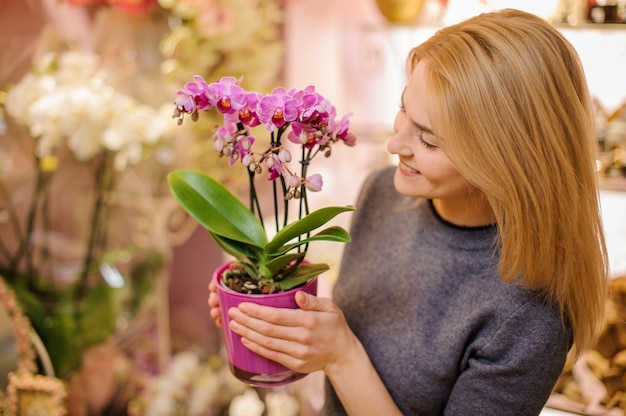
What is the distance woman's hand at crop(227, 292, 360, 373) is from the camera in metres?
0.91

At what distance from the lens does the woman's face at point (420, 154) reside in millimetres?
930

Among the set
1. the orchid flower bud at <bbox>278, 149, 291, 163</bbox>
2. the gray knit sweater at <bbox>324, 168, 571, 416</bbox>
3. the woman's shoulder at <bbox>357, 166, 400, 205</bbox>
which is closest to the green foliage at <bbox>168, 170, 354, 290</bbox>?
the orchid flower bud at <bbox>278, 149, 291, 163</bbox>

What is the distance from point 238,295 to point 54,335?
0.91 meters

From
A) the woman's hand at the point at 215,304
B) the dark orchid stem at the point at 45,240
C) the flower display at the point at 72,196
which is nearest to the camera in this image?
the woman's hand at the point at 215,304

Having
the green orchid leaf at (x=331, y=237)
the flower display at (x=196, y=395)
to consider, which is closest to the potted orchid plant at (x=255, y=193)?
the green orchid leaf at (x=331, y=237)

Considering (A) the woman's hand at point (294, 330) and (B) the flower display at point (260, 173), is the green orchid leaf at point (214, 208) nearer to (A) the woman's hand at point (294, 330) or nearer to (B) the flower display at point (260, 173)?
(B) the flower display at point (260, 173)

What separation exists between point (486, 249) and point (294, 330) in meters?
0.36

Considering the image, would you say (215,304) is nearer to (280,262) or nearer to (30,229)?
(280,262)

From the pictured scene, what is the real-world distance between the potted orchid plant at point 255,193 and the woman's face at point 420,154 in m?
0.09

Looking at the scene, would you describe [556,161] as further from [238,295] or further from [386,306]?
[238,295]

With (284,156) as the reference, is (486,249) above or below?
below

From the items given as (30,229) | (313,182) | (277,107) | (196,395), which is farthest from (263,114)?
(196,395)

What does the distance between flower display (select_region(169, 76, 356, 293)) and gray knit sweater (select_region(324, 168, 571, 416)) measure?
0.22 meters

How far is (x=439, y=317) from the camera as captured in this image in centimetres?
106
